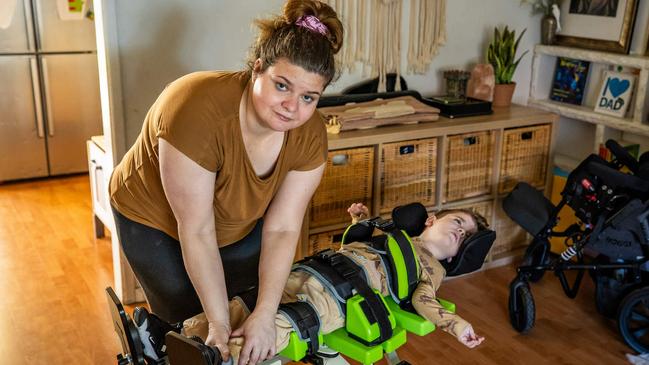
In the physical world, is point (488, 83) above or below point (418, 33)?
below

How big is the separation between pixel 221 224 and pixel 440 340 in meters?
1.36

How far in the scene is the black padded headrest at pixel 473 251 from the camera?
2.03 m

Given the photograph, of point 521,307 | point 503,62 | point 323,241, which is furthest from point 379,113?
point 521,307

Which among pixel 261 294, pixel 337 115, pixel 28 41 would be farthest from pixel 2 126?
pixel 261 294

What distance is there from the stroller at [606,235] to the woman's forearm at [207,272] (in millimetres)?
→ 1619

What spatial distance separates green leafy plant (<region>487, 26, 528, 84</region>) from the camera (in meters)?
3.46

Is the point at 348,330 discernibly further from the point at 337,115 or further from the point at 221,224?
the point at 337,115

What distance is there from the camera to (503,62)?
3.48 meters

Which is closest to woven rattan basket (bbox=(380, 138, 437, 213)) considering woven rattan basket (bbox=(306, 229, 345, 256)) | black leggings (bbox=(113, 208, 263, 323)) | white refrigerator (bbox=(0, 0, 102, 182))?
woven rattan basket (bbox=(306, 229, 345, 256))

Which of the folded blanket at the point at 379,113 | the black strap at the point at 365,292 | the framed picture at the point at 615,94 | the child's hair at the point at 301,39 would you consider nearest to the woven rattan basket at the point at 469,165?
the folded blanket at the point at 379,113

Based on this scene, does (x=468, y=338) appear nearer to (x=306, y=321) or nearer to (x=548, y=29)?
(x=306, y=321)

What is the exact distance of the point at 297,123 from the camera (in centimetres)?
149

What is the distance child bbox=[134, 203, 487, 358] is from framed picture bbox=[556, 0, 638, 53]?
1691mm

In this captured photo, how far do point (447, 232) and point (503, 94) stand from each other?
1.51 meters
